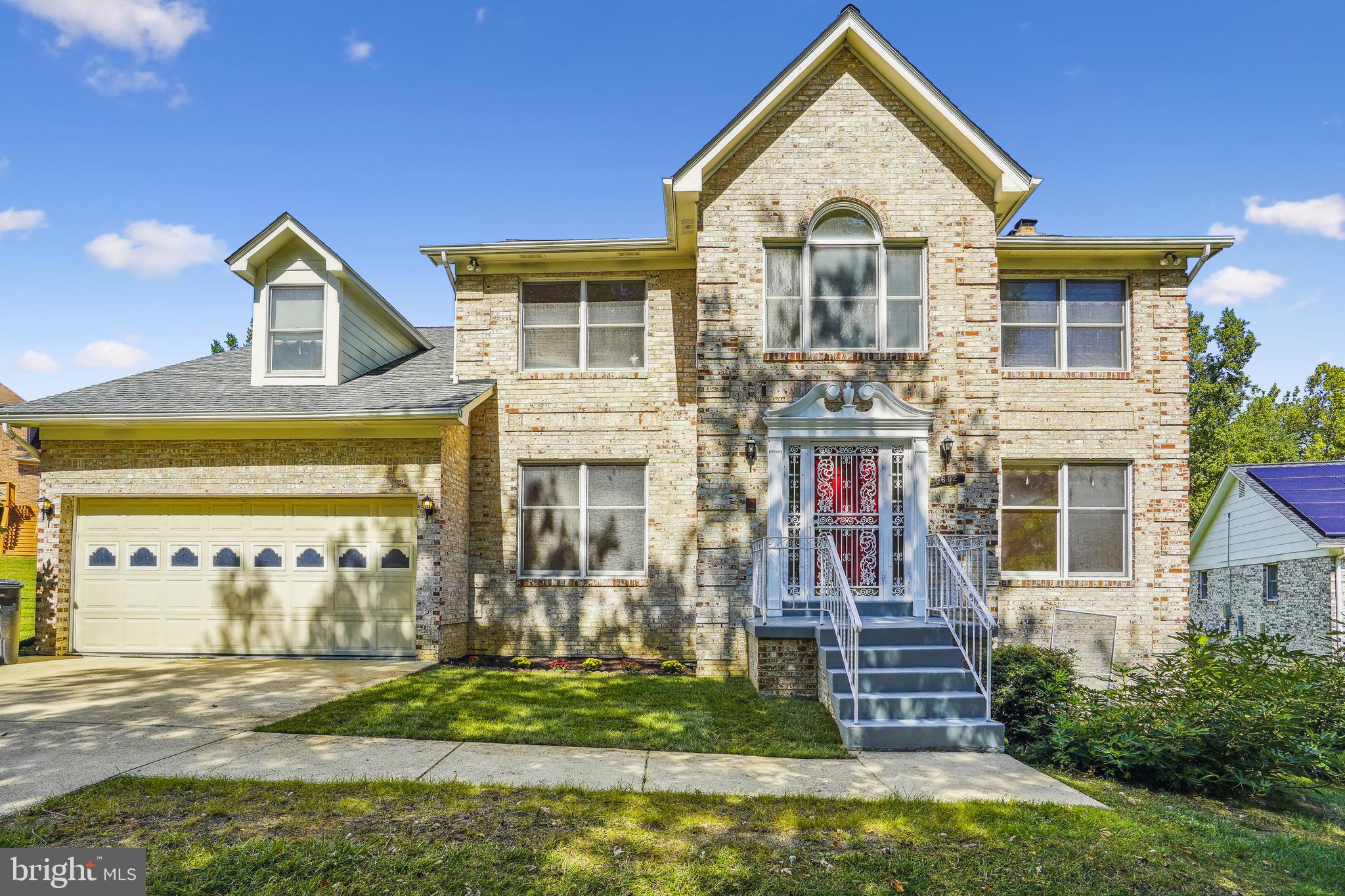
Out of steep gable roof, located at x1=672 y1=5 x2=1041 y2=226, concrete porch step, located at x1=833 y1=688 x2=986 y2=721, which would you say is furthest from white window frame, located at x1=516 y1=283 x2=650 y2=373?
→ concrete porch step, located at x1=833 y1=688 x2=986 y2=721

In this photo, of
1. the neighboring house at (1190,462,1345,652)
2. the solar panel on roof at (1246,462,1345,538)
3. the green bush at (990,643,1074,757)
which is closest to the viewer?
Result: the green bush at (990,643,1074,757)

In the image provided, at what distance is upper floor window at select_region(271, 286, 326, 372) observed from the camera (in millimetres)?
12562

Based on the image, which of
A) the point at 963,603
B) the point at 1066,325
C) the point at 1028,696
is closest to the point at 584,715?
the point at 963,603

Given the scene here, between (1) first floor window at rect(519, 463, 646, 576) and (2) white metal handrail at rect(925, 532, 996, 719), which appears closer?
(2) white metal handrail at rect(925, 532, 996, 719)

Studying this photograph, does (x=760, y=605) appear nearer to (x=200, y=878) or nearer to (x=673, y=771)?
(x=673, y=771)

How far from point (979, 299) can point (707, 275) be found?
141 inches

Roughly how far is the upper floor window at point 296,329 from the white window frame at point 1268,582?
761 inches

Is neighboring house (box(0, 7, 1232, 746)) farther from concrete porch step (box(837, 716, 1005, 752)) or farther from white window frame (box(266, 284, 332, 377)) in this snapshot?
concrete porch step (box(837, 716, 1005, 752))

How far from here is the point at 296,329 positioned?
12609 millimetres

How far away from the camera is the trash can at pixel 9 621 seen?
34.6ft

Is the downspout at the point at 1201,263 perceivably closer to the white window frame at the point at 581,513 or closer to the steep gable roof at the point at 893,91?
the steep gable roof at the point at 893,91

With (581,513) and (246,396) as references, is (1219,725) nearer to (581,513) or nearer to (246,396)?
(581,513)

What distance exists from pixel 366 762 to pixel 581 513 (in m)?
6.46

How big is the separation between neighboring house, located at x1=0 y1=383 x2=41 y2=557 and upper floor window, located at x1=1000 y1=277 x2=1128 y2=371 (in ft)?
70.0
